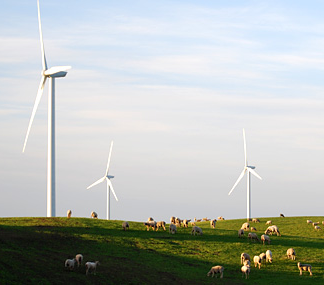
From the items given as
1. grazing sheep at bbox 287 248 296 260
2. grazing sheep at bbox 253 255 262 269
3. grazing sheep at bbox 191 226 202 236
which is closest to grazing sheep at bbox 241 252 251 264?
grazing sheep at bbox 253 255 262 269

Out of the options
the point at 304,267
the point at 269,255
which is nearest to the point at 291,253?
the point at 269,255

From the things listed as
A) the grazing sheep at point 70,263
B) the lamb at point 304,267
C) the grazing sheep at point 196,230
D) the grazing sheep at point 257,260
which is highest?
the grazing sheep at point 196,230

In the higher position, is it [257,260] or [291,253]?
[291,253]

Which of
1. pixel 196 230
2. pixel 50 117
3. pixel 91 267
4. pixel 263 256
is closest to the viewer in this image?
pixel 91 267

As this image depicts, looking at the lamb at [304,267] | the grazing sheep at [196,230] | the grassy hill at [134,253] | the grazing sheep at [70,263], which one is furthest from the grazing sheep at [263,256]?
the grazing sheep at [70,263]

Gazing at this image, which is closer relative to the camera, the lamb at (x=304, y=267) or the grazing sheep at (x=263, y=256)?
the lamb at (x=304, y=267)

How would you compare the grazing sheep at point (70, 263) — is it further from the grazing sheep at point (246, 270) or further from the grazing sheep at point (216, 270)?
the grazing sheep at point (246, 270)

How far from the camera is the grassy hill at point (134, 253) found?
45.3 m

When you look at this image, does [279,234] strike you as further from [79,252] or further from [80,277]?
[80,277]

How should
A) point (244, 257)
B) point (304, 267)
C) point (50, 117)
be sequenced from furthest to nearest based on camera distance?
point (50, 117), point (244, 257), point (304, 267)

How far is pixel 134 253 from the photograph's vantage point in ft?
183

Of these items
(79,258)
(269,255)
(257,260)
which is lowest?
(257,260)

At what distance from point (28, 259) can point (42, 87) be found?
35591 millimetres

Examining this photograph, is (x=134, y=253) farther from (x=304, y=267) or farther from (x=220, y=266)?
(x=304, y=267)
